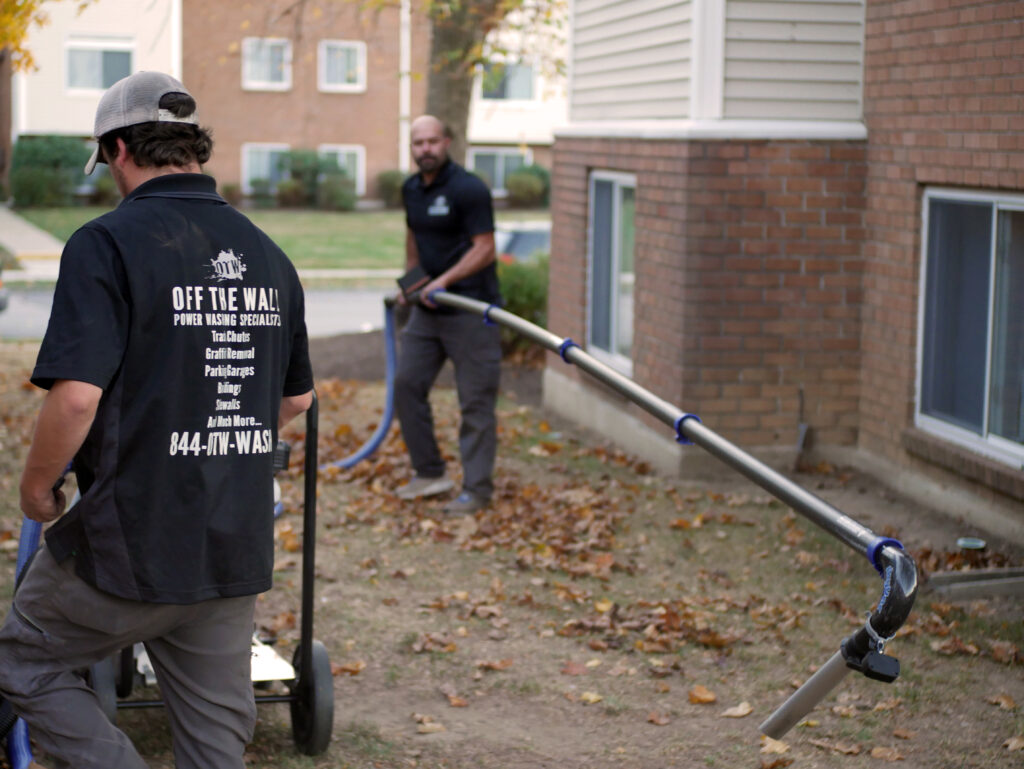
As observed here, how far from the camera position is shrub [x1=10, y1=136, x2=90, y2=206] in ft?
120

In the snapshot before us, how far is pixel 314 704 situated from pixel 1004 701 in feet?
8.63

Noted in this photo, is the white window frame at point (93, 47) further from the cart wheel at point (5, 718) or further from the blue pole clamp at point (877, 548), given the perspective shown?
the blue pole clamp at point (877, 548)

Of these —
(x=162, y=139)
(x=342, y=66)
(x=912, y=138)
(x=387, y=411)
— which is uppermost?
(x=342, y=66)

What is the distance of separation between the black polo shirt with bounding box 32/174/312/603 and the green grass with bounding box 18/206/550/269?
22.8 metres

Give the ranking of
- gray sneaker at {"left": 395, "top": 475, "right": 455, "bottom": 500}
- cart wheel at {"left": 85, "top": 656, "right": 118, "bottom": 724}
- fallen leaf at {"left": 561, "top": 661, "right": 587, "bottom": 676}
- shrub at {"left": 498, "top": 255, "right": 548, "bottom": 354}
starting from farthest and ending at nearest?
shrub at {"left": 498, "top": 255, "right": 548, "bottom": 354} < gray sneaker at {"left": 395, "top": 475, "right": 455, "bottom": 500} < fallen leaf at {"left": 561, "top": 661, "right": 587, "bottom": 676} < cart wheel at {"left": 85, "top": 656, "right": 118, "bottom": 724}

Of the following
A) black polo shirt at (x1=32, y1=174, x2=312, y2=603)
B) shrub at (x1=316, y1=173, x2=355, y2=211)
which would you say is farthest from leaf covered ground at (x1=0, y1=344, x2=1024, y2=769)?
shrub at (x1=316, y1=173, x2=355, y2=211)

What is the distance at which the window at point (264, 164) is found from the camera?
42.1m

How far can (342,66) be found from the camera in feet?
141

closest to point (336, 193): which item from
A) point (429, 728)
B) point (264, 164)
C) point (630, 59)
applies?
point (264, 164)

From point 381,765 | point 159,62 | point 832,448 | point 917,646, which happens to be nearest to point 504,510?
point 832,448

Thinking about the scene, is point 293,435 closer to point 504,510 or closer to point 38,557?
point 504,510

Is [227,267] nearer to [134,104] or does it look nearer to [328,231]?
[134,104]

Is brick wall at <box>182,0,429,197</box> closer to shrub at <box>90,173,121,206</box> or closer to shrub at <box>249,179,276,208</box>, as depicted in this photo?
shrub at <box>249,179,276,208</box>

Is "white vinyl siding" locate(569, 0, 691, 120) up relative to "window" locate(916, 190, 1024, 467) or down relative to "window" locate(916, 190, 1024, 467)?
up
